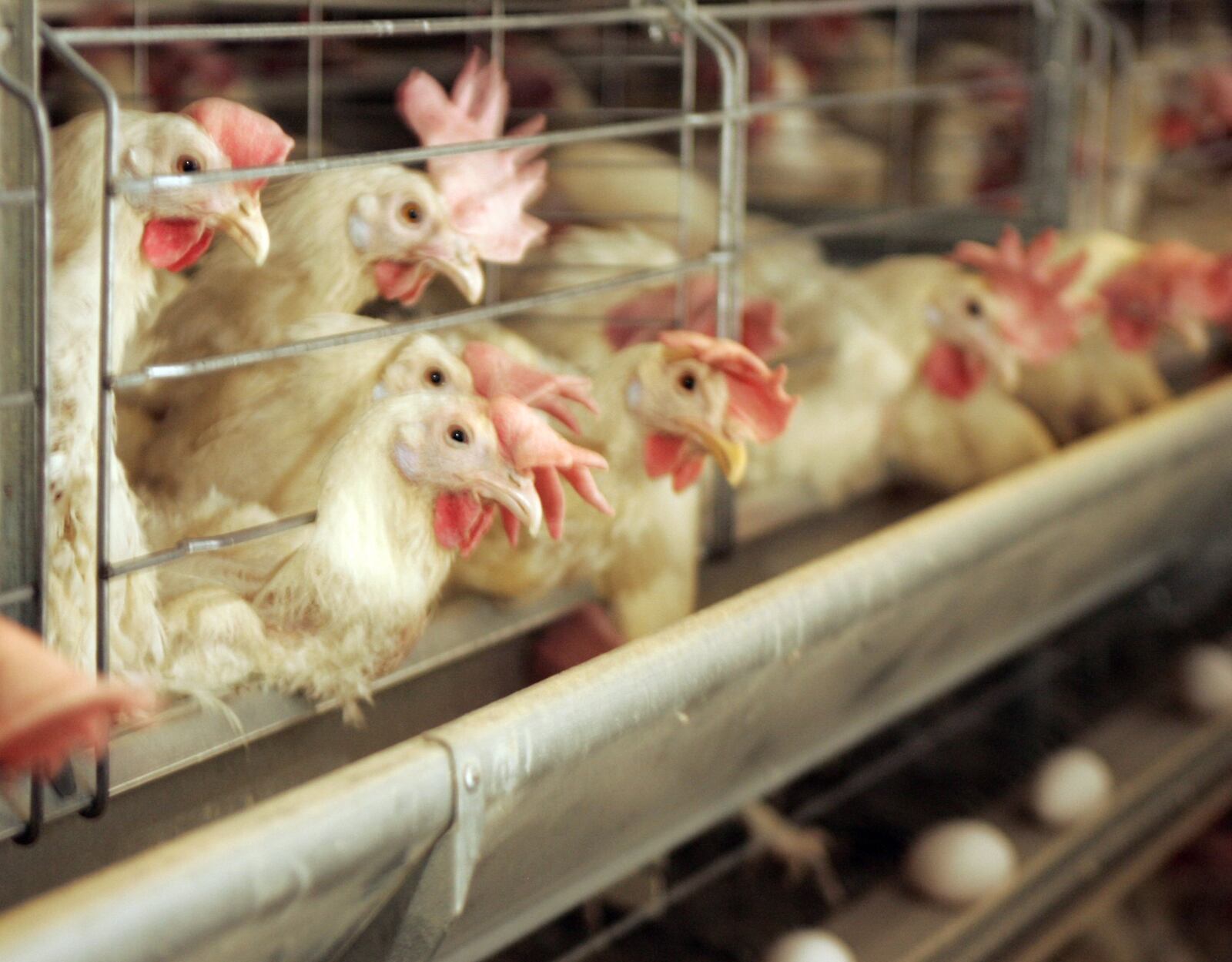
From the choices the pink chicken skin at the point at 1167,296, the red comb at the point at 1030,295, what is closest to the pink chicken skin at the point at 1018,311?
the red comb at the point at 1030,295

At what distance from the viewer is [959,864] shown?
1443mm

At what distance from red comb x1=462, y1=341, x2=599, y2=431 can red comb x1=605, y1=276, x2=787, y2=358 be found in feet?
0.95

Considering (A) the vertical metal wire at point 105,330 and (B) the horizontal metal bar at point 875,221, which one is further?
(B) the horizontal metal bar at point 875,221

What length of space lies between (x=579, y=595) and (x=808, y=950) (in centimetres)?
48

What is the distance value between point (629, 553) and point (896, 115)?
1.69 m

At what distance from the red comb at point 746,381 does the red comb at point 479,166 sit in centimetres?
13

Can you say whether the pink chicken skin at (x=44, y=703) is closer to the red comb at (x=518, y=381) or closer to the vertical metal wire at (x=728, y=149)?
the red comb at (x=518, y=381)

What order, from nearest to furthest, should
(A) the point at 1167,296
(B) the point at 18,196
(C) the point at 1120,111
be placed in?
(B) the point at 18,196 < (A) the point at 1167,296 < (C) the point at 1120,111

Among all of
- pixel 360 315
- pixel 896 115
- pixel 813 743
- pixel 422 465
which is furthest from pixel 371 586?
pixel 896 115

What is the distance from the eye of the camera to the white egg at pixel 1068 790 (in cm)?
160

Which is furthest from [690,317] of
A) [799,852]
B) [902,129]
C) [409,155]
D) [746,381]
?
[902,129]

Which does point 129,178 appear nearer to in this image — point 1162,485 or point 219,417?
point 219,417

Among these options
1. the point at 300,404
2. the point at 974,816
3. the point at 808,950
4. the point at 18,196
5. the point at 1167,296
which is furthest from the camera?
the point at 974,816

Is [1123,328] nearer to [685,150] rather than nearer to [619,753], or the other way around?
[685,150]
